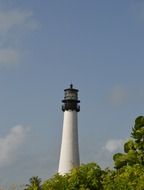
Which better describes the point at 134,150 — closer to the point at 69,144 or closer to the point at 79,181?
the point at 79,181

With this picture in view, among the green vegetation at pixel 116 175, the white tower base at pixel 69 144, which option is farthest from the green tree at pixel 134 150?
the white tower base at pixel 69 144

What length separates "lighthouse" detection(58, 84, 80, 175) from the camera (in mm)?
84125

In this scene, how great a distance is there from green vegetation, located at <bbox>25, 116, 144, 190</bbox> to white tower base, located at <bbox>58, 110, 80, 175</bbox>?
63.6 feet

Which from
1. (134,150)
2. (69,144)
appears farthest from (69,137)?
(134,150)

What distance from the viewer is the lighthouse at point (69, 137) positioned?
8412cm

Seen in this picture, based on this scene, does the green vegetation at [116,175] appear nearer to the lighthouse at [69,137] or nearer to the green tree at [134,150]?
the green tree at [134,150]

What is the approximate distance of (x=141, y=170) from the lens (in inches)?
2259

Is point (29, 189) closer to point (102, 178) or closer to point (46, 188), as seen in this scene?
point (46, 188)

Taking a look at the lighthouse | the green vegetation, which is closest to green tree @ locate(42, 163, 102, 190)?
the green vegetation

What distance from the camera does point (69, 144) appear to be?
84.8 metres

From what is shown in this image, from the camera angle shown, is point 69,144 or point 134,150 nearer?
point 134,150

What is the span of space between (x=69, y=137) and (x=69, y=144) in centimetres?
92

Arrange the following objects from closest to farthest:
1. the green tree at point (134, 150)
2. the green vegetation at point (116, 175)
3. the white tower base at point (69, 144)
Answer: the green vegetation at point (116, 175) → the green tree at point (134, 150) → the white tower base at point (69, 144)

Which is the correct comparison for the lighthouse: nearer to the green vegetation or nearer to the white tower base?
the white tower base
